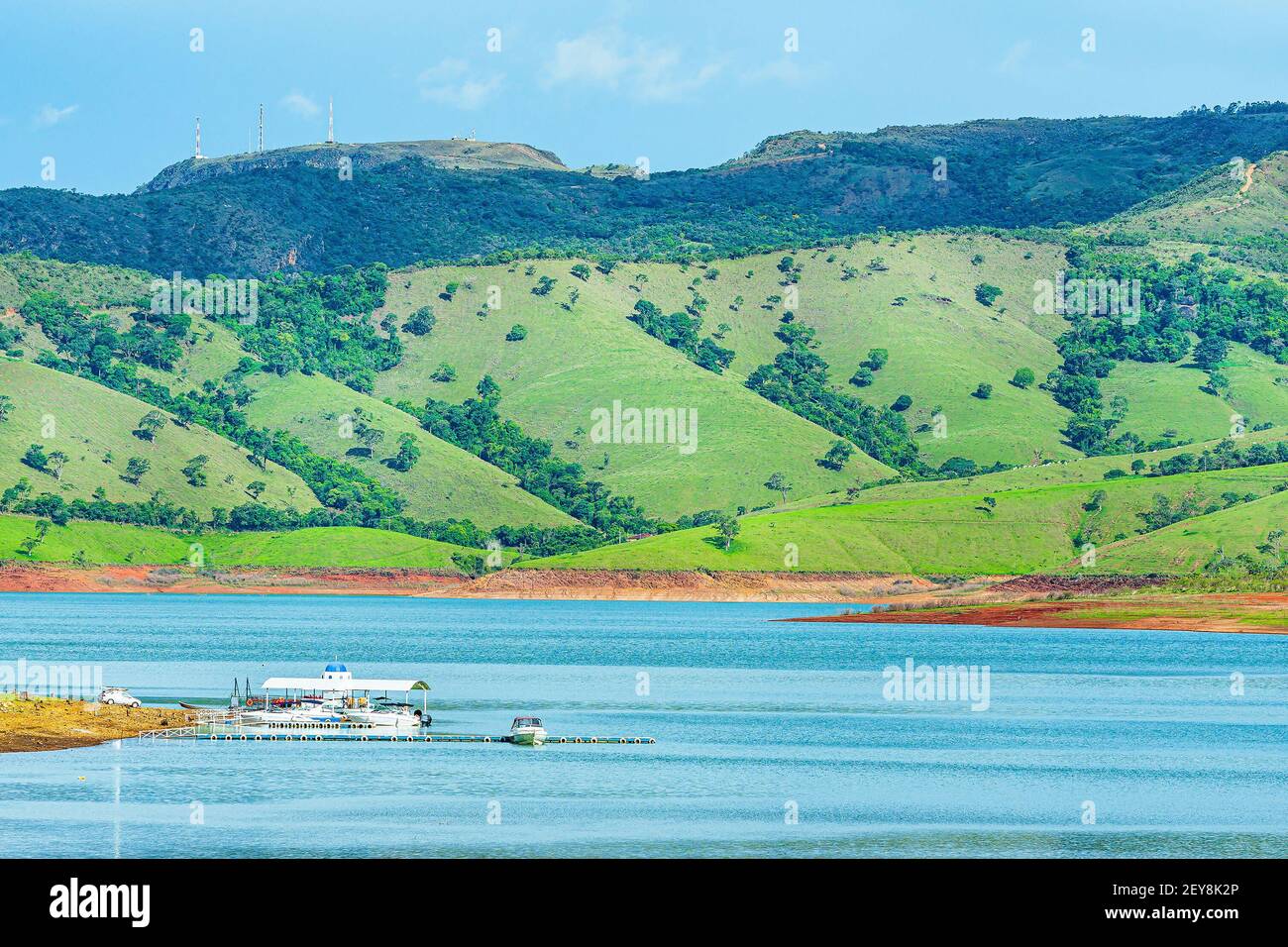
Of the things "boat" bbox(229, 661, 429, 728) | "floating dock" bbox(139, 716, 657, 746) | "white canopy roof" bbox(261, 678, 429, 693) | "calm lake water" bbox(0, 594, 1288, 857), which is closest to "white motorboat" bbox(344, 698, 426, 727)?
"boat" bbox(229, 661, 429, 728)

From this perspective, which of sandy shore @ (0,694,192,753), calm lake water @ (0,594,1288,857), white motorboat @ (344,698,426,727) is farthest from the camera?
white motorboat @ (344,698,426,727)

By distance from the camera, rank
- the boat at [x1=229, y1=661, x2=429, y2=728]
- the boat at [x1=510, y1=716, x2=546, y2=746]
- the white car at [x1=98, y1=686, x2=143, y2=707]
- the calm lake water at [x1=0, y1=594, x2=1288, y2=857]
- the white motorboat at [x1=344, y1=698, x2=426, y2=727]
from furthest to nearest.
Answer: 1. the boat at [x1=229, y1=661, x2=429, y2=728]
2. the white motorboat at [x1=344, y1=698, x2=426, y2=727]
3. the white car at [x1=98, y1=686, x2=143, y2=707]
4. the boat at [x1=510, y1=716, x2=546, y2=746]
5. the calm lake water at [x1=0, y1=594, x2=1288, y2=857]

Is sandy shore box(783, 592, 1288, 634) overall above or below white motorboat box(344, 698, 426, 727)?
below

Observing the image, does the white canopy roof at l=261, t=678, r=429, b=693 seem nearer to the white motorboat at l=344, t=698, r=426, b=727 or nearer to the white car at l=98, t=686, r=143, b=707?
the white motorboat at l=344, t=698, r=426, b=727

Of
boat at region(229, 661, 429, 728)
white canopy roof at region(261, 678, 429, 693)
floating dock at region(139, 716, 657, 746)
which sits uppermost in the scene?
white canopy roof at region(261, 678, 429, 693)
